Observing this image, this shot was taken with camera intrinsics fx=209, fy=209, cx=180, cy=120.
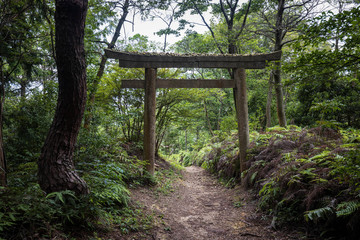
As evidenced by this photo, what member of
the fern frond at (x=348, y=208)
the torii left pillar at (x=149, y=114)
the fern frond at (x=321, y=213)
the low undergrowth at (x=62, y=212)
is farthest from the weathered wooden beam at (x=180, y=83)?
the fern frond at (x=348, y=208)

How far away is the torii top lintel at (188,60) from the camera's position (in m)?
6.72

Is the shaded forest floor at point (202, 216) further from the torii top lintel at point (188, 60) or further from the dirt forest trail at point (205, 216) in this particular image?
the torii top lintel at point (188, 60)

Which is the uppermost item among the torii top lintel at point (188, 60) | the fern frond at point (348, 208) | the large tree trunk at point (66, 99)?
the torii top lintel at point (188, 60)

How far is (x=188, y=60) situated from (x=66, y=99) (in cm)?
464

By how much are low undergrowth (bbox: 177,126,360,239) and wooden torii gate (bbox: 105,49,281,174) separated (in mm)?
1574

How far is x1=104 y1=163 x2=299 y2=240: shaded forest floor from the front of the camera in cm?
376

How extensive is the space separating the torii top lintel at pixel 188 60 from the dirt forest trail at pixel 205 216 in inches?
156

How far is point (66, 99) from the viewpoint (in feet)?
9.60

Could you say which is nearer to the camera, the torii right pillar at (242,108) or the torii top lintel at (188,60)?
the torii top lintel at (188,60)

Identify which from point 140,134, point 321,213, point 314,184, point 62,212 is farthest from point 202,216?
point 140,134

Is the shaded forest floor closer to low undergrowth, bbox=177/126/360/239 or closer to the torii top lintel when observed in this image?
low undergrowth, bbox=177/126/360/239

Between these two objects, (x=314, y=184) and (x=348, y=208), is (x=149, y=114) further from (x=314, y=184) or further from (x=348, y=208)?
(x=348, y=208)

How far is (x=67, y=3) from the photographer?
2.78m

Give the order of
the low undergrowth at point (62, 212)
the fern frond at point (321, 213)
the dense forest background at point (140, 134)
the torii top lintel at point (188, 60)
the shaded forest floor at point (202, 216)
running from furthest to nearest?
the torii top lintel at point (188, 60), the shaded forest floor at point (202, 216), the fern frond at point (321, 213), the dense forest background at point (140, 134), the low undergrowth at point (62, 212)
